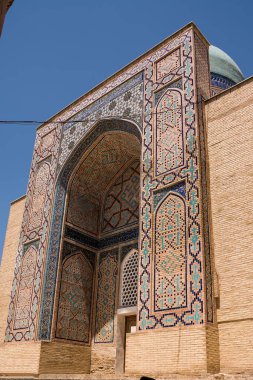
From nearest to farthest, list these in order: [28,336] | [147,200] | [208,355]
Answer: [208,355] < [147,200] < [28,336]

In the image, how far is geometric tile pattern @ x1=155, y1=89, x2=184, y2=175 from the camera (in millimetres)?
6316

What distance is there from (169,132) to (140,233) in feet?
5.37

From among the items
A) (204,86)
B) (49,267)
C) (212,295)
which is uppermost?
(204,86)

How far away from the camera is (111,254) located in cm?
830

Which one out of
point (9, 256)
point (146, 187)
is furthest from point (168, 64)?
point (9, 256)

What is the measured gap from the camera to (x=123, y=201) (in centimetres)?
871

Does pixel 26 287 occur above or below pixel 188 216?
below

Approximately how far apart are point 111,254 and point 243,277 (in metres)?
3.65

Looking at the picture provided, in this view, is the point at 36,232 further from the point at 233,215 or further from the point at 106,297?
the point at 233,215

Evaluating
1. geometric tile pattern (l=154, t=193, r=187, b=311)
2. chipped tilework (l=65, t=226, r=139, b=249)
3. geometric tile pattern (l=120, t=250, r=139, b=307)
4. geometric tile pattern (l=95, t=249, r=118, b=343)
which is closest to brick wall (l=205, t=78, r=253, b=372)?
geometric tile pattern (l=154, t=193, r=187, b=311)

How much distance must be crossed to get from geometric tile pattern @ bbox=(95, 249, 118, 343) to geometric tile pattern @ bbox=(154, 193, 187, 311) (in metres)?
2.38

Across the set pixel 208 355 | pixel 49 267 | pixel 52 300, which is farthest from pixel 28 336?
pixel 208 355

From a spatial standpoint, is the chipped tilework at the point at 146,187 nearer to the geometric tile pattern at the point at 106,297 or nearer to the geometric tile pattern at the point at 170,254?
the geometric tile pattern at the point at 170,254

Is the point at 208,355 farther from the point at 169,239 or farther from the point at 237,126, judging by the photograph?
the point at 237,126
